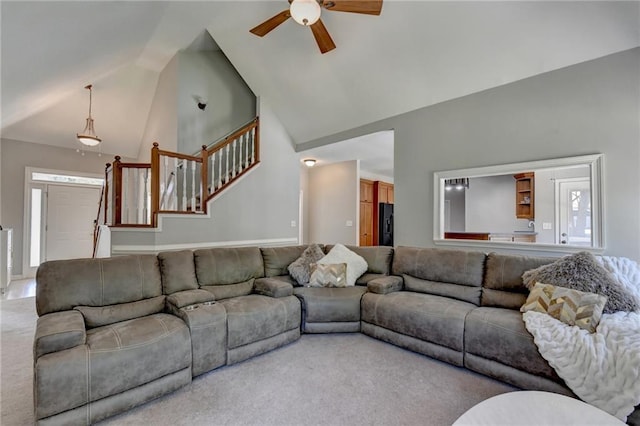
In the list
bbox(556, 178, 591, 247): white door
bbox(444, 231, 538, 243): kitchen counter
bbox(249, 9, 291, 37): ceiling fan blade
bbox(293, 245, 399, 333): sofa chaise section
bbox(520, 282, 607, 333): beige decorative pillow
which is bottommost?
bbox(293, 245, 399, 333): sofa chaise section

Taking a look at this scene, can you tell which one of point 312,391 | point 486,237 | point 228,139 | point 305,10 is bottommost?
point 312,391

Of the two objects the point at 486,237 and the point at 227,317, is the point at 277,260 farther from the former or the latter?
the point at 486,237

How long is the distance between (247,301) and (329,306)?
906mm

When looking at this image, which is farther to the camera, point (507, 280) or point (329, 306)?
point (329, 306)

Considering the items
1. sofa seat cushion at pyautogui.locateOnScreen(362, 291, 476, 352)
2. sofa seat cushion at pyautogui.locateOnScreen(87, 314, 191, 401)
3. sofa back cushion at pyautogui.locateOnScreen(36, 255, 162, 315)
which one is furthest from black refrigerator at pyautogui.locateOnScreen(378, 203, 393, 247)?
sofa seat cushion at pyautogui.locateOnScreen(87, 314, 191, 401)

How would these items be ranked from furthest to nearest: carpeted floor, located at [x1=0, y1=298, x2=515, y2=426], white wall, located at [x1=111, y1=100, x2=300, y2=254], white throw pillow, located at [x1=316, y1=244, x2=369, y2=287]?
white wall, located at [x1=111, y1=100, x2=300, y2=254] < white throw pillow, located at [x1=316, y1=244, x2=369, y2=287] < carpeted floor, located at [x1=0, y1=298, x2=515, y2=426]

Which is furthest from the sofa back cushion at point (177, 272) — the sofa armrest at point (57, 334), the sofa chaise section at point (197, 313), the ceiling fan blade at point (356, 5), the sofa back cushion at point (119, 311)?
the ceiling fan blade at point (356, 5)

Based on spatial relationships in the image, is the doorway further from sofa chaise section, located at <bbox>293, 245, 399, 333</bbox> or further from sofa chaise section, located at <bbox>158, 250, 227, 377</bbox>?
sofa chaise section, located at <bbox>293, 245, 399, 333</bbox>

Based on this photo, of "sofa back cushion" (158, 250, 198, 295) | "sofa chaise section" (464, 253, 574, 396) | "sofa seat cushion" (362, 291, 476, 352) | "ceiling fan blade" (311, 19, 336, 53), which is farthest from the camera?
"ceiling fan blade" (311, 19, 336, 53)

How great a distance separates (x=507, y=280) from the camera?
2.86 metres

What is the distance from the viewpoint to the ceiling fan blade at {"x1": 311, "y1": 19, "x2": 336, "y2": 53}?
10.0 feet

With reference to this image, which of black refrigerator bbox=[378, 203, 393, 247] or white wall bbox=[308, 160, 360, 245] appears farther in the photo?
black refrigerator bbox=[378, 203, 393, 247]

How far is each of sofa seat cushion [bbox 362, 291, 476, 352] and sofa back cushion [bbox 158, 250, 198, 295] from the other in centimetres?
187

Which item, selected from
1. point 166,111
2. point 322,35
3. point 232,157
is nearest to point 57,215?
point 166,111
